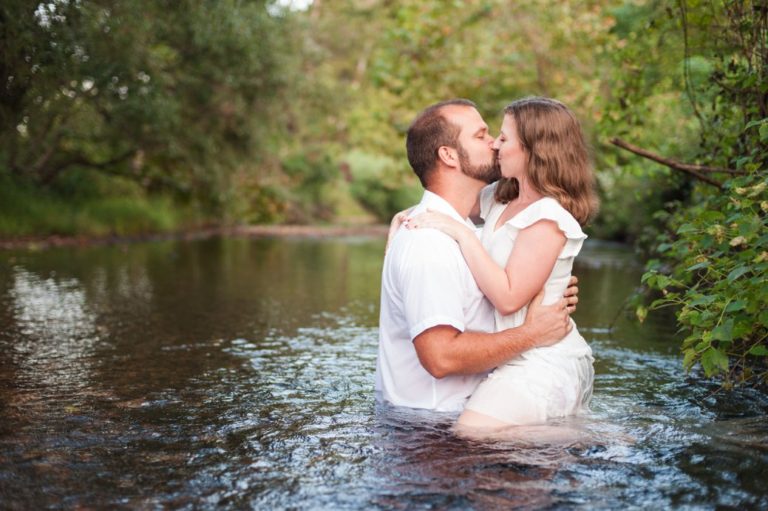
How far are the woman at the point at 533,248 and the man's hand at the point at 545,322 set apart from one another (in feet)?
0.20

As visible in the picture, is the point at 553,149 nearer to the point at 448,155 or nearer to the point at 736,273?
the point at 448,155

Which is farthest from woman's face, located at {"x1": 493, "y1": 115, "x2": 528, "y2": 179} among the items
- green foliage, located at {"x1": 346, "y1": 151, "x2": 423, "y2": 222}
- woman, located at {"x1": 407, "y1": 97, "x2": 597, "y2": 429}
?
green foliage, located at {"x1": 346, "y1": 151, "x2": 423, "y2": 222}

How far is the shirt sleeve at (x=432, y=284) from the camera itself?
4332mm

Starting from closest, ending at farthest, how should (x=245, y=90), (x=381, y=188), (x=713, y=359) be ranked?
(x=713, y=359)
(x=245, y=90)
(x=381, y=188)

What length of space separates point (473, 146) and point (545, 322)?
3.35ft

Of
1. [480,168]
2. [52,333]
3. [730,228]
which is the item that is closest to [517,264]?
[480,168]

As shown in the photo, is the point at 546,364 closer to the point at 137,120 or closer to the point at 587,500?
the point at 587,500

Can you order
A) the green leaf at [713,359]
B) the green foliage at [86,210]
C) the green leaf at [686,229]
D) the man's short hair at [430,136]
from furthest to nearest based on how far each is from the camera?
1. the green foliage at [86,210]
2. the green leaf at [686,229]
3. the man's short hair at [430,136]
4. the green leaf at [713,359]

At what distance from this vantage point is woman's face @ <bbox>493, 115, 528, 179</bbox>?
15.0ft

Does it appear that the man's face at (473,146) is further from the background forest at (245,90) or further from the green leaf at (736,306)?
the background forest at (245,90)

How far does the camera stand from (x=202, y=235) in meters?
28.2

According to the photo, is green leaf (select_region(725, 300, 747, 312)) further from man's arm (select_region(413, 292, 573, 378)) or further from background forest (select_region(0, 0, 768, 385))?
background forest (select_region(0, 0, 768, 385))

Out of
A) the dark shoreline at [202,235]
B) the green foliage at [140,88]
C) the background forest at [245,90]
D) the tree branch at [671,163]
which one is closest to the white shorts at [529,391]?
the tree branch at [671,163]

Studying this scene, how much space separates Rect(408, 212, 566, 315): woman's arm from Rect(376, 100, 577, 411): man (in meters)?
0.09
